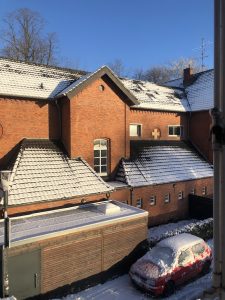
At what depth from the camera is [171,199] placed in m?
18.3

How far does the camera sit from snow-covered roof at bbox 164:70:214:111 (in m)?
22.7

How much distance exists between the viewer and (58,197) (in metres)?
12.9

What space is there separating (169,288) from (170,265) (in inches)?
29.0

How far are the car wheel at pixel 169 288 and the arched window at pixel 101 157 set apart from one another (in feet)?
26.2

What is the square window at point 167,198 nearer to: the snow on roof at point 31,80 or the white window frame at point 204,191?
the white window frame at point 204,191

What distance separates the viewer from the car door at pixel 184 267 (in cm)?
1013

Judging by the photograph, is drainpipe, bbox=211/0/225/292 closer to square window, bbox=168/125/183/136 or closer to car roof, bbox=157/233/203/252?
car roof, bbox=157/233/203/252

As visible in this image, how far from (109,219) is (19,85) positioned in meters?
8.38

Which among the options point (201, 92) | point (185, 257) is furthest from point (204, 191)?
point (185, 257)

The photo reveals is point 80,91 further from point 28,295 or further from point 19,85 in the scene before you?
point 28,295

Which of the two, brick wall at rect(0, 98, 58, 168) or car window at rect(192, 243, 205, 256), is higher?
brick wall at rect(0, 98, 58, 168)

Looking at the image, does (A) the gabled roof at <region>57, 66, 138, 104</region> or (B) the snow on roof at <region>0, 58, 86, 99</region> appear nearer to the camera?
(B) the snow on roof at <region>0, 58, 86, 99</region>

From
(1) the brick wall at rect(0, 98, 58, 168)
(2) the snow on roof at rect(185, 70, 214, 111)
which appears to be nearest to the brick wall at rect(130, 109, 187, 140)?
(2) the snow on roof at rect(185, 70, 214, 111)

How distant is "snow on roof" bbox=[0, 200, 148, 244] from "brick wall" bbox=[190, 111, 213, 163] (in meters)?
11.1
